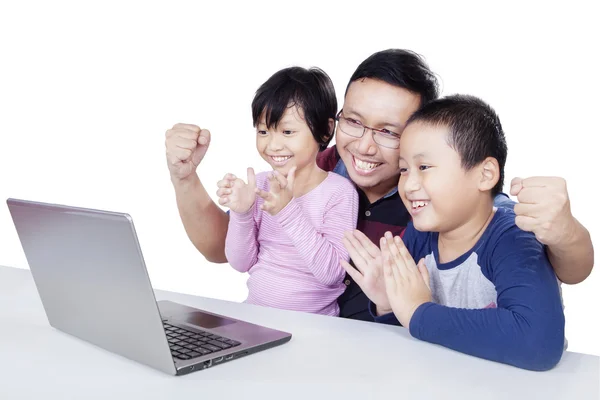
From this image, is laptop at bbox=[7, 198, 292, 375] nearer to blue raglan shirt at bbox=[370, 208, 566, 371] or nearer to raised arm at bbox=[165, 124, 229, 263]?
blue raglan shirt at bbox=[370, 208, 566, 371]

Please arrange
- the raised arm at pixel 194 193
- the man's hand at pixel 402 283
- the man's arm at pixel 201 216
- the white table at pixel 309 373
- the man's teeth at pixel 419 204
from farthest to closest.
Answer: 1. the man's arm at pixel 201 216
2. the raised arm at pixel 194 193
3. the man's teeth at pixel 419 204
4. the man's hand at pixel 402 283
5. the white table at pixel 309 373

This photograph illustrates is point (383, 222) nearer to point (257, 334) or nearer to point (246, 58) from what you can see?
point (257, 334)

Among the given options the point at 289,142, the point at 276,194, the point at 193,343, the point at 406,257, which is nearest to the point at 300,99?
the point at 289,142

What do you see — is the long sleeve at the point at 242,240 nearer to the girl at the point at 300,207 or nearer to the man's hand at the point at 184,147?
the girl at the point at 300,207

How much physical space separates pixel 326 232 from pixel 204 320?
1.85 ft

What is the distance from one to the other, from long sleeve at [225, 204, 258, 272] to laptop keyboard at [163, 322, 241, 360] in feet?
2.04

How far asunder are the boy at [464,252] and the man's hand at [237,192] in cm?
42

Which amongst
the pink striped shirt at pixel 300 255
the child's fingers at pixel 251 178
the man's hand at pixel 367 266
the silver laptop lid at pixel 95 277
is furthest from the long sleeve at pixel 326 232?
the silver laptop lid at pixel 95 277

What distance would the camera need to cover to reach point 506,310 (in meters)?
1.35

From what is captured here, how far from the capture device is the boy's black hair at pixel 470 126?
1.57m

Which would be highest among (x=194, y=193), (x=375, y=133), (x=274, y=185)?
(x=375, y=133)

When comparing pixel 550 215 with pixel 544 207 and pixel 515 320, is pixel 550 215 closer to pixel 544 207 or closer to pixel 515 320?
pixel 544 207

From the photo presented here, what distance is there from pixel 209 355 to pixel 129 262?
0.77 ft

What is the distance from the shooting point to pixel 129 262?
1.15 meters
